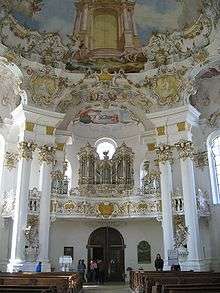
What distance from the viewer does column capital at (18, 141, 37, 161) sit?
754 inches

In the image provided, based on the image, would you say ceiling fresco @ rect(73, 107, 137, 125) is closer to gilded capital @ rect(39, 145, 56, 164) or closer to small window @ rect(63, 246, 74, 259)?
gilded capital @ rect(39, 145, 56, 164)

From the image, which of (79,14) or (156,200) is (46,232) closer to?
(156,200)

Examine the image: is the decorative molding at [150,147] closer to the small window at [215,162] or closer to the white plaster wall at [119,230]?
the small window at [215,162]

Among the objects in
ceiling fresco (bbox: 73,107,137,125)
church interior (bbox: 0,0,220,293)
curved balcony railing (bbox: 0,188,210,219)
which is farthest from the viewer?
ceiling fresco (bbox: 73,107,137,125)

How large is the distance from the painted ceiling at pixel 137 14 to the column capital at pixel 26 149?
6.52 metres

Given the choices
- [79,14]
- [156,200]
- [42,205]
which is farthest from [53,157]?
[79,14]

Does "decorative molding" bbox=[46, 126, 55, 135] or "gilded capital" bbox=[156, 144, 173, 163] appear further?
"decorative molding" bbox=[46, 126, 55, 135]

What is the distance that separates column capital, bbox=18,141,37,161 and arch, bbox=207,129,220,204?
1059cm

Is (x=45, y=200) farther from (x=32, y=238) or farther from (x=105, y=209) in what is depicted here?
(x=105, y=209)

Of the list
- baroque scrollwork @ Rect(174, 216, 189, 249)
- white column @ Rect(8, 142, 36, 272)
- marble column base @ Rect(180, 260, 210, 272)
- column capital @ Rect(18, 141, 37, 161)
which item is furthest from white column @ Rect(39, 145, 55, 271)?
marble column base @ Rect(180, 260, 210, 272)

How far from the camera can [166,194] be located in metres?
19.4

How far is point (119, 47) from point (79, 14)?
2937 mm

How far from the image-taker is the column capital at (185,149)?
63.5 feet

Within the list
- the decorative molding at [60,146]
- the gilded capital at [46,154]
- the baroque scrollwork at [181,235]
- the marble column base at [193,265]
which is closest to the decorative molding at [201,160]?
the baroque scrollwork at [181,235]
